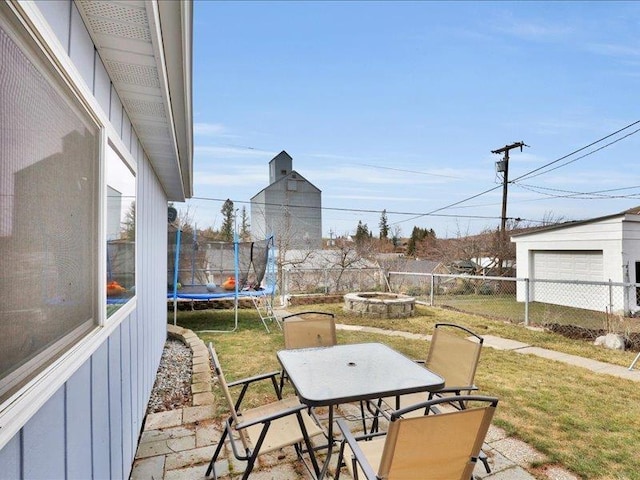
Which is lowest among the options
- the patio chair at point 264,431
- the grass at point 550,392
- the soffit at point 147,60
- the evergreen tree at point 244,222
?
the grass at point 550,392

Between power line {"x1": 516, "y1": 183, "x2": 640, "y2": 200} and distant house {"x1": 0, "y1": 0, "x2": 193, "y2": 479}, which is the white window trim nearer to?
distant house {"x1": 0, "y1": 0, "x2": 193, "y2": 479}

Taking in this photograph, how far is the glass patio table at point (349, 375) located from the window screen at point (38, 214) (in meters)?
1.43

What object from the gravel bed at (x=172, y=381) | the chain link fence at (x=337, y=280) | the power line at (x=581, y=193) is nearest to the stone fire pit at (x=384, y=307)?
the chain link fence at (x=337, y=280)

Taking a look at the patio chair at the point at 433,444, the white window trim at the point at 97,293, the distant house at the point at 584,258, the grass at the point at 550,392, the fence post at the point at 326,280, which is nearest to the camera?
the white window trim at the point at 97,293

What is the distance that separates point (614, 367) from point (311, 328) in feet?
14.2

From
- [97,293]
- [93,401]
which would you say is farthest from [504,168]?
[93,401]

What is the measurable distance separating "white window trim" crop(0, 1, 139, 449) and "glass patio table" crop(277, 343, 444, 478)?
49.9 inches

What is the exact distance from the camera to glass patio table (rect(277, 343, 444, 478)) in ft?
7.64

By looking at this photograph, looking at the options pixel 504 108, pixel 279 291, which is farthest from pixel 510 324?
pixel 504 108

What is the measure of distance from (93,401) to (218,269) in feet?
26.2

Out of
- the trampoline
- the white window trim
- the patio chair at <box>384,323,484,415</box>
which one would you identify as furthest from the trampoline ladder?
the white window trim

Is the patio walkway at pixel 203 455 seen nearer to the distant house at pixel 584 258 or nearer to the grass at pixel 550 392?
the grass at pixel 550 392

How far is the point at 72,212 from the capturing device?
1434mm

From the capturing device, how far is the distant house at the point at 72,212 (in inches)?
37.7
